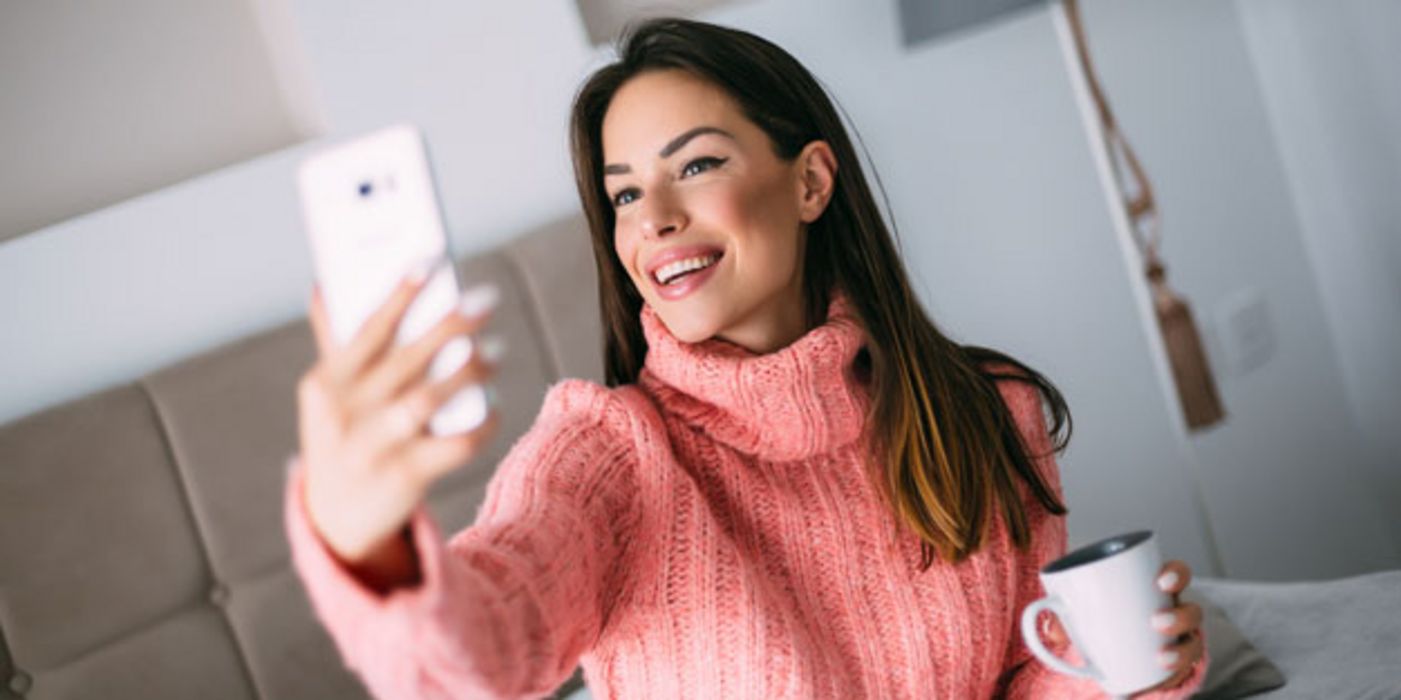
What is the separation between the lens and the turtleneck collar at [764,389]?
0.97 meters

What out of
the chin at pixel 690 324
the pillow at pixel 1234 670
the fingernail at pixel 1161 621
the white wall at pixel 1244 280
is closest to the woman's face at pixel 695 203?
the chin at pixel 690 324

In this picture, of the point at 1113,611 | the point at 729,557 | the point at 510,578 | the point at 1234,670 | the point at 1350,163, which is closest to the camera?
the point at 510,578

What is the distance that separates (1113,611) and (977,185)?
124 centimetres

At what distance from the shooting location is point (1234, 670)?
128 centimetres

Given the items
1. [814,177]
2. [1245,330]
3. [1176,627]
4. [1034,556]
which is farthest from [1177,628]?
[1245,330]

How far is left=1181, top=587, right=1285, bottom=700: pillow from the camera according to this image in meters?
1.27

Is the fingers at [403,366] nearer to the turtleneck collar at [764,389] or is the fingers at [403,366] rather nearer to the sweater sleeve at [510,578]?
the sweater sleeve at [510,578]

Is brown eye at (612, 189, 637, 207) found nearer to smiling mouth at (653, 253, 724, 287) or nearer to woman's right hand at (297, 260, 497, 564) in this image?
smiling mouth at (653, 253, 724, 287)

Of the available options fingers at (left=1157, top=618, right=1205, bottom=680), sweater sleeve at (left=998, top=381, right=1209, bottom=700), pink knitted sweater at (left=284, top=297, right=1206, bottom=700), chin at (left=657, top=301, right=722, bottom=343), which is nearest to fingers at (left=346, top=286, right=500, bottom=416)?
pink knitted sweater at (left=284, top=297, right=1206, bottom=700)

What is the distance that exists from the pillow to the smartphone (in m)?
0.98

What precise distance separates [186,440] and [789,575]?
2.37 feet

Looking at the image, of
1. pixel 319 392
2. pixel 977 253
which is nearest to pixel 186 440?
pixel 319 392

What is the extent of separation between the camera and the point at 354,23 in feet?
4.91

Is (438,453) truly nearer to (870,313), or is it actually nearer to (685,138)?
(685,138)
